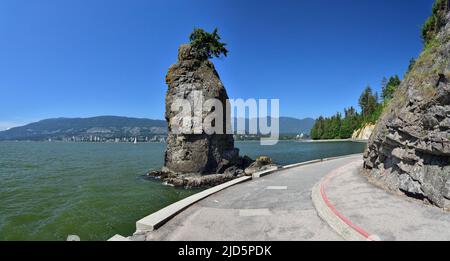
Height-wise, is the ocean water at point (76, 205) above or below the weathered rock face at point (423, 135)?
below

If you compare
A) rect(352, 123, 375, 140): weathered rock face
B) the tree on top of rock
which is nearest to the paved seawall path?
the tree on top of rock

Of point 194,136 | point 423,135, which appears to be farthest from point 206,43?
point 423,135

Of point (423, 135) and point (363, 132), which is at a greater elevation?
point (363, 132)

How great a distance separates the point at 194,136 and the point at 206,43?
14550 mm

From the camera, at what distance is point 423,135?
8938mm

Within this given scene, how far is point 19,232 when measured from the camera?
13547 millimetres

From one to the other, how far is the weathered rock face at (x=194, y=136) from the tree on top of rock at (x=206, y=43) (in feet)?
3.51

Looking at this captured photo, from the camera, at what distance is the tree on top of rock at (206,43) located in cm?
3553

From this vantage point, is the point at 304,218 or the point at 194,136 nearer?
the point at 304,218

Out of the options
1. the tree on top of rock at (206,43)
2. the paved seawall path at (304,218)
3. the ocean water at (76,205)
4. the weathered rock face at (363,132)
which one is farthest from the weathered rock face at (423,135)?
the weathered rock face at (363,132)

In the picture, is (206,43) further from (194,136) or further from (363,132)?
(363,132)

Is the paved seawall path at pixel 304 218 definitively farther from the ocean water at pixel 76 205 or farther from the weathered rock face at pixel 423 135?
the ocean water at pixel 76 205
